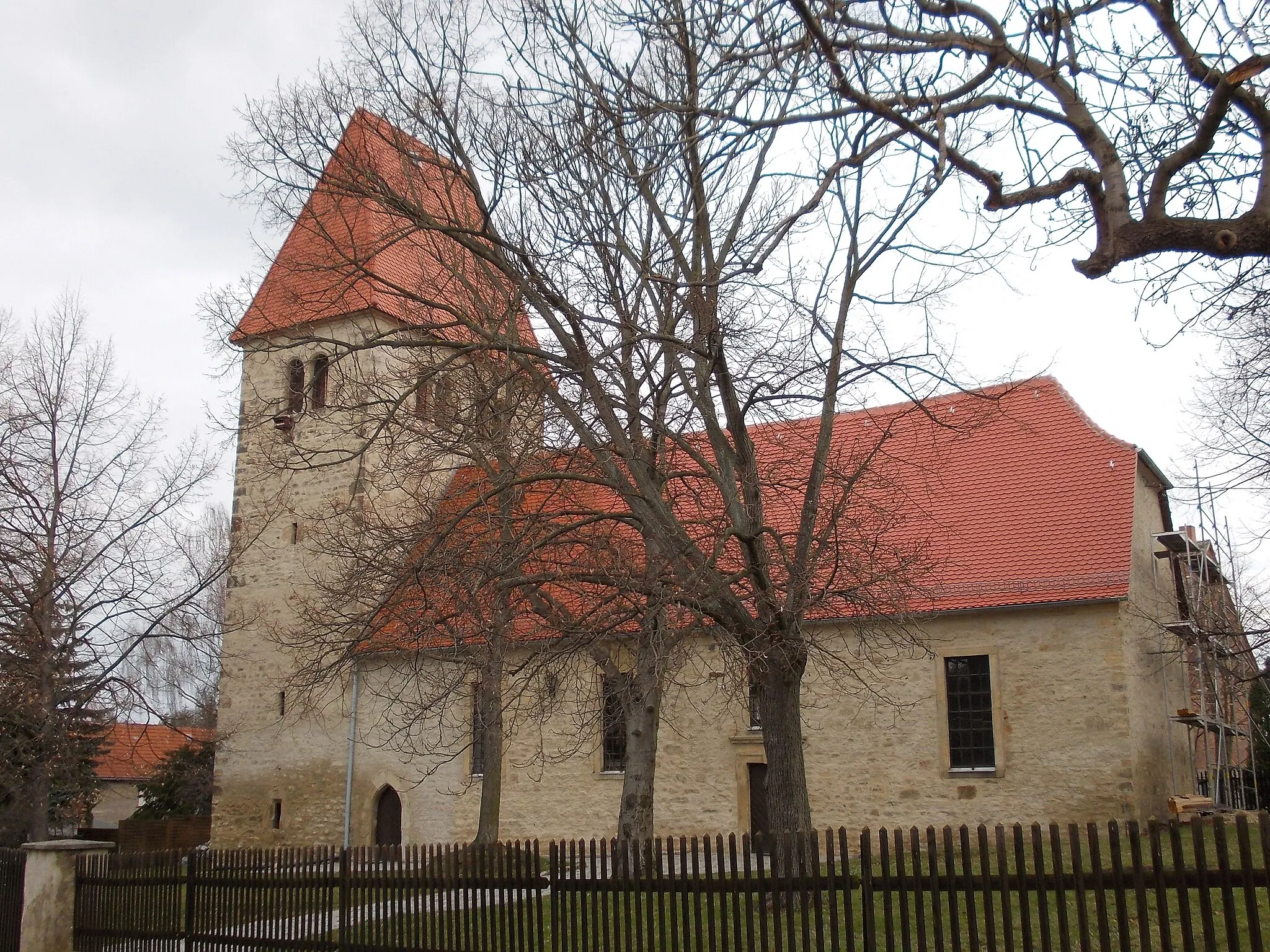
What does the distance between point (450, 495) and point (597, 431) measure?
5.22ft

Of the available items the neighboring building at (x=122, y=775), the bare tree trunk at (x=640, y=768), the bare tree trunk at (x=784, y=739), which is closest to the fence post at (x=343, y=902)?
the bare tree trunk at (x=784, y=739)

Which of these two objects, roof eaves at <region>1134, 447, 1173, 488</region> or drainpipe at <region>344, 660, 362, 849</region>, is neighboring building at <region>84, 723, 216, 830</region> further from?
roof eaves at <region>1134, 447, 1173, 488</region>

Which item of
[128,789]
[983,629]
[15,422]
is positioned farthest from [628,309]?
[128,789]

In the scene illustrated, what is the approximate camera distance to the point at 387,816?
22.8 meters

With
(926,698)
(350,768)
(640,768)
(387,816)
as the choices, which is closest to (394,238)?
(640,768)

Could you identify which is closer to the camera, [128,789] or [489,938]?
[489,938]

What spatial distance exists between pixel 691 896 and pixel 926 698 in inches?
408

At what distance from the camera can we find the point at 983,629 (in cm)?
1783

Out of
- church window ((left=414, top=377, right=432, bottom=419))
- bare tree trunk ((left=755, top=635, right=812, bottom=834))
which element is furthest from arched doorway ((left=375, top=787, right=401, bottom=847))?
bare tree trunk ((left=755, top=635, right=812, bottom=834))

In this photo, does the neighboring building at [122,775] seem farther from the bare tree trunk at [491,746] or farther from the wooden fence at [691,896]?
the wooden fence at [691,896]

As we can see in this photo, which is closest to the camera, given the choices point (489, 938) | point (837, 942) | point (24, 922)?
point (837, 942)

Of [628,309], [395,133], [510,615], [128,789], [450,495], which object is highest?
[395,133]

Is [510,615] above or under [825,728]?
above

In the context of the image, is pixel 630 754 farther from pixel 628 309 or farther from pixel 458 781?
pixel 458 781
